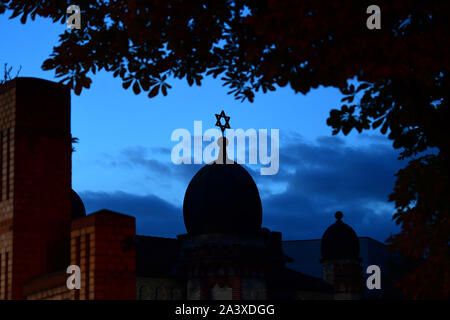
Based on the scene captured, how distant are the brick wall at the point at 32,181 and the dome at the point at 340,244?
115ft

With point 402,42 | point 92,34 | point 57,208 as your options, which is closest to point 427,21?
point 402,42

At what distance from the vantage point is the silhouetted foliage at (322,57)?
31.8 ft

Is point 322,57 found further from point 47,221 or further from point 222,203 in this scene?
point 222,203

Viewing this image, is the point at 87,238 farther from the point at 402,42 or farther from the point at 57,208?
the point at 402,42

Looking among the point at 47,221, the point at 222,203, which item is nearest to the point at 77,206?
the point at 222,203

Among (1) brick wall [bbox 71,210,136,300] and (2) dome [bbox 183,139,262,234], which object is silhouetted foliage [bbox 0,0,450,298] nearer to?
(1) brick wall [bbox 71,210,136,300]

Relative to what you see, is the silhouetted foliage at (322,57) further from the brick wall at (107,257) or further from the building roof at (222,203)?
the building roof at (222,203)

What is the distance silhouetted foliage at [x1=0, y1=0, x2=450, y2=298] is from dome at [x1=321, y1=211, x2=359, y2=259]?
112 feet

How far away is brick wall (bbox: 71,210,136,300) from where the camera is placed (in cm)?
1085

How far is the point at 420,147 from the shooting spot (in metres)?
14.2

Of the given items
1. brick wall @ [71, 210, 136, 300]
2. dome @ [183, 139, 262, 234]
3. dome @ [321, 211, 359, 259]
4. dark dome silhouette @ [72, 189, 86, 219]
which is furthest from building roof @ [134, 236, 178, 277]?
brick wall @ [71, 210, 136, 300]

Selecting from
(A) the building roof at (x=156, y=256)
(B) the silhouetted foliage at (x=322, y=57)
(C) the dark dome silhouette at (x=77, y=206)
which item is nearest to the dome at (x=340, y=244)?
(A) the building roof at (x=156, y=256)

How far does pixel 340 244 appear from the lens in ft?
154
